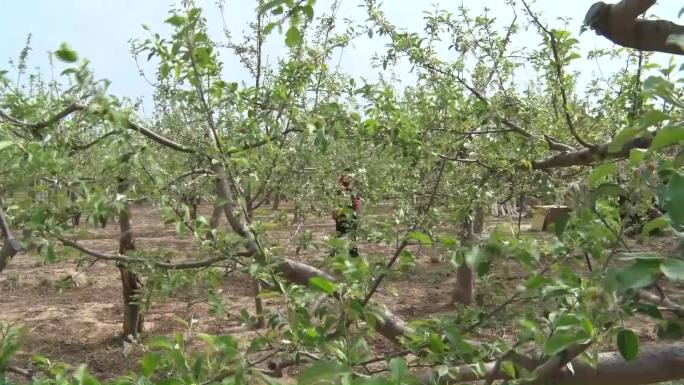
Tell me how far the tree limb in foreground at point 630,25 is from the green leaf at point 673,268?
0.74 meters

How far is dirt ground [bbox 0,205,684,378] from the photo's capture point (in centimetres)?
551

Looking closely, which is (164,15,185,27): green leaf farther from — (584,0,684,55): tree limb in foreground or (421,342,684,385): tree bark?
(421,342,684,385): tree bark

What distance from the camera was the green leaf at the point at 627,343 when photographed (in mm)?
927

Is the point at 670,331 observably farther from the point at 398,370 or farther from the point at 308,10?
the point at 308,10

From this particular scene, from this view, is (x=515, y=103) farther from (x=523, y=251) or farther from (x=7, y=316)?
(x=7, y=316)

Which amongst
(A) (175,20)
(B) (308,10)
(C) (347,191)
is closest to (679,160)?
(B) (308,10)

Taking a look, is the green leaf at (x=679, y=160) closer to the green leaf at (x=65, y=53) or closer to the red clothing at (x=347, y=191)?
the green leaf at (x=65, y=53)

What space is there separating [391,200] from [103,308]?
4436mm

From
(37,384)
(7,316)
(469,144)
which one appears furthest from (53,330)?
(37,384)

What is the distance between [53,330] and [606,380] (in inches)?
230

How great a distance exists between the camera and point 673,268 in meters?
0.54

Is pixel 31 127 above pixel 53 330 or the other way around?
above

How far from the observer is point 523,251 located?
1164mm

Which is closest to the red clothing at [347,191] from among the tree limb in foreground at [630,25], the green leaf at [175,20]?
the green leaf at [175,20]
